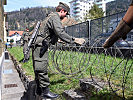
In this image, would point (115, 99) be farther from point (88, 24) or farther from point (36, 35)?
point (88, 24)

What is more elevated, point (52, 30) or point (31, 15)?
point (31, 15)

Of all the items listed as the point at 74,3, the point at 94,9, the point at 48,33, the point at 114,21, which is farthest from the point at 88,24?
the point at 74,3

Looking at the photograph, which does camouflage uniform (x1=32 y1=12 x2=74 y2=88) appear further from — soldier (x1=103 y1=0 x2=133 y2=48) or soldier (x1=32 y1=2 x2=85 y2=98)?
soldier (x1=103 y1=0 x2=133 y2=48)

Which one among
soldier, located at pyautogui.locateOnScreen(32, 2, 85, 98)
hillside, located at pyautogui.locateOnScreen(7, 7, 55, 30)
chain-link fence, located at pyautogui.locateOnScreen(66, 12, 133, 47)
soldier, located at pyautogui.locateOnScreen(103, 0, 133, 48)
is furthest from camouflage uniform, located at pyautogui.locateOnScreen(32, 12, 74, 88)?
chain-link fence, located at pyautogui.locateOnScreen(66, 12, 133, 47)

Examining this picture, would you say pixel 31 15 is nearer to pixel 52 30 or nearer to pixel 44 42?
pixel 52 30

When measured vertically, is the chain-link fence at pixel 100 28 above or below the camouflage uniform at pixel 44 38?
above

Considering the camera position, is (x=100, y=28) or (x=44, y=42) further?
(x=100, y=28)

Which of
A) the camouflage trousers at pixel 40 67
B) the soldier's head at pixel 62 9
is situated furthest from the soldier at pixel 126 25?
the soldier's head at pixel 62 9

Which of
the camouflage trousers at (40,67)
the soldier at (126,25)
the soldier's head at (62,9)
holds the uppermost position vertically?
the soldier's head at (62,9)

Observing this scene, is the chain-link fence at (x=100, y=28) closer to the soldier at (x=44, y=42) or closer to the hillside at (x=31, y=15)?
the hillside at (x=31, y=15)

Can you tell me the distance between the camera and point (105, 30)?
32.9 feet

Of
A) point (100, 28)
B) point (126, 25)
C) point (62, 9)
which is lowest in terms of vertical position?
point (126, 25)

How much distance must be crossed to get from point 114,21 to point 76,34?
5704mm

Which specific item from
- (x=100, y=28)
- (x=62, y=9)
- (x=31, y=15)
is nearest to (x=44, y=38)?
(x=62, y=9)
